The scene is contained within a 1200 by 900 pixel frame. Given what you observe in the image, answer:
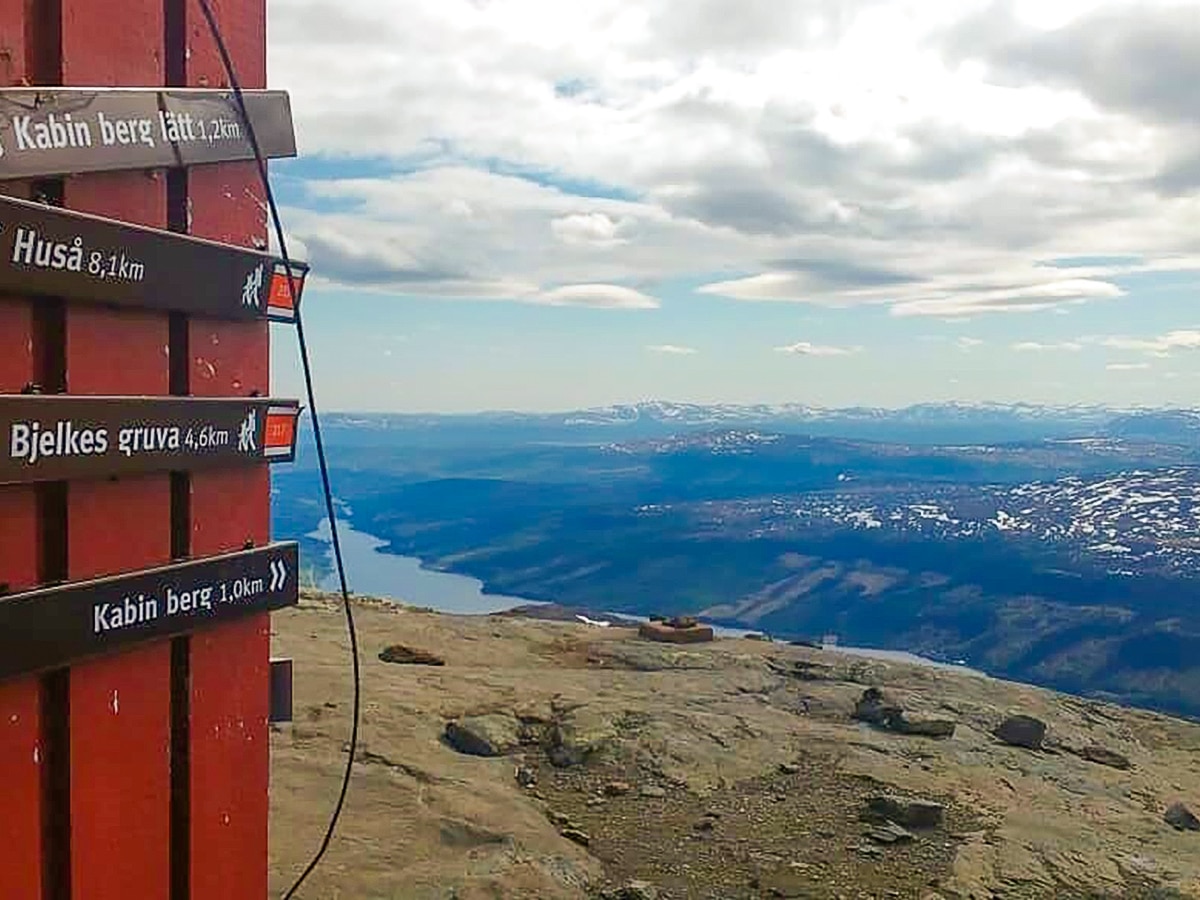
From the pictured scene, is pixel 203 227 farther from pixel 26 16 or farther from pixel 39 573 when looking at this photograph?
pixel 39 573

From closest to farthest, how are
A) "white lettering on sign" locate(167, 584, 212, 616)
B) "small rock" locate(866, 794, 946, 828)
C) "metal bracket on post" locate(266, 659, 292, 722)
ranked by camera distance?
"white lettering on sign" locate(167, 584, 212, 616) < "metal bracket on post" locate(266, 659, 292, 722) < "small rock" locate(866, 794, 946, 828)

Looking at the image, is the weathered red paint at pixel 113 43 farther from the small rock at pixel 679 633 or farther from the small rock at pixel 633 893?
the small rock at pixel 679 633

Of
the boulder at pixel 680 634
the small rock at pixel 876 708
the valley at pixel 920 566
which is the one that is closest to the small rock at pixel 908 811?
the small rock at pixel 876 708

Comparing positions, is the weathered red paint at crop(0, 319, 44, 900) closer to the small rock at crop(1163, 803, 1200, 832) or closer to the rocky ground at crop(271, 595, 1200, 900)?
the rocky ground at crop(271, 595, 1200, 900)

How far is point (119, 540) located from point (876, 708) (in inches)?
432

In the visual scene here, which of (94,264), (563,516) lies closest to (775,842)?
(94,264)

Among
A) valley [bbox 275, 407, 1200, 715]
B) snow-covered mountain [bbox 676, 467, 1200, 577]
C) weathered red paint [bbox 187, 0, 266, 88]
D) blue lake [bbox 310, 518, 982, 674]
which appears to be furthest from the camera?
snow-covered mountain [bbox 676, 467, 1200, 577]

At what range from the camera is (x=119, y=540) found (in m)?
3.71

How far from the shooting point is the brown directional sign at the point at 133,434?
3.31 m

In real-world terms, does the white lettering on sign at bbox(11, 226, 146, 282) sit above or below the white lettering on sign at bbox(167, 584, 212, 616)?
above

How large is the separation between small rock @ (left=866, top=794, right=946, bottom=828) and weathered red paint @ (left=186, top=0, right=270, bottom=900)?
6257 millimetres

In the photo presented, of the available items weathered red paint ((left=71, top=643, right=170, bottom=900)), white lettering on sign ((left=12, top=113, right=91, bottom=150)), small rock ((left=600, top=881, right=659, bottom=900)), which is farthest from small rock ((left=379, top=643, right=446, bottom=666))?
white lettering on sign ((left=12, top=113, right=91, bottom=150))

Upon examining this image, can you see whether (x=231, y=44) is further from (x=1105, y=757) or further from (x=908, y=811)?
(x=1105, y=757)

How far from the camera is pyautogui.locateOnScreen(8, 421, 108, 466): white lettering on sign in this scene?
3.29 meters
